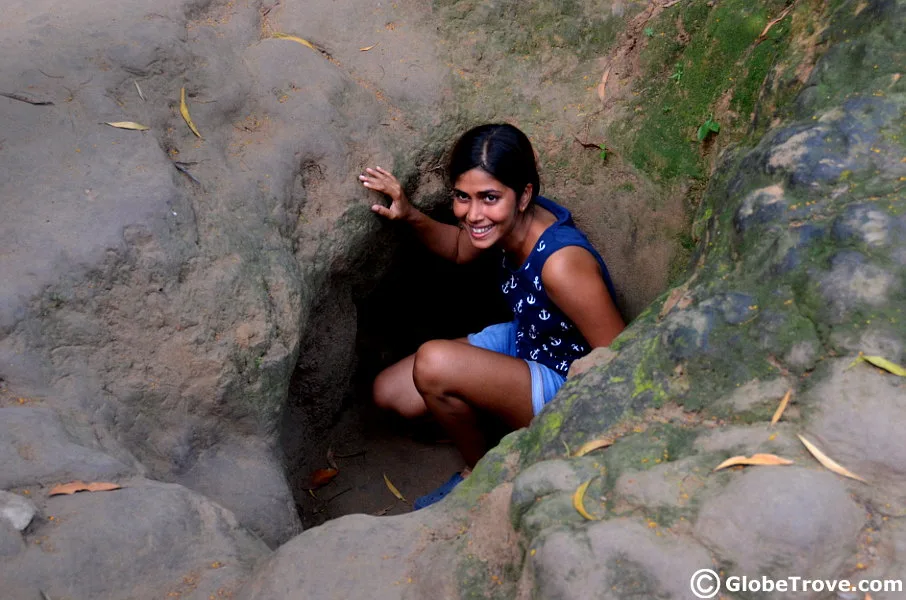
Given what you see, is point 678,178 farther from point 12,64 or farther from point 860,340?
point 12,64

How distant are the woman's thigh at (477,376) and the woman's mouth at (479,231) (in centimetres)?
36

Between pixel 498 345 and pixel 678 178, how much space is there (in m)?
0.89

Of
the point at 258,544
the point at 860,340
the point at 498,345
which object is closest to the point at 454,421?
the point at 498,345

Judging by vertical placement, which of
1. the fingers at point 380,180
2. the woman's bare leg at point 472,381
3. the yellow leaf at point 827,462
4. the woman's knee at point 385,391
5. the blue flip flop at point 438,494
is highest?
the yellow leaf at point 827,462

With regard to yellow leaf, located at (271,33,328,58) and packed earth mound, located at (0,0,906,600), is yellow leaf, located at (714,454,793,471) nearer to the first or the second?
packed earth mound, located at (0,0,906,600)

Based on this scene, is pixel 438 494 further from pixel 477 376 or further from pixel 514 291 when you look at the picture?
pixel 514 291

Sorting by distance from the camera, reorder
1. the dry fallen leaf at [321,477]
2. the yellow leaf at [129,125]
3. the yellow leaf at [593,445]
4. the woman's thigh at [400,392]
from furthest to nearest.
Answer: the woman's thigh at [400,392] < the dry fallen leaf at [321,477] < the yellow leaf at [129,125] < the yellow leaf at [593,445]

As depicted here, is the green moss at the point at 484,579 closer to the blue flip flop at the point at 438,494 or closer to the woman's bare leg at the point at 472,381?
the woman's bare leg at the point at 472,381

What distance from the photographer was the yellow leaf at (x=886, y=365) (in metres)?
1.42

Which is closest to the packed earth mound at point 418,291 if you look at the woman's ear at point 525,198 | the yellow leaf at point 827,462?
the yellow leaf at point 827,462

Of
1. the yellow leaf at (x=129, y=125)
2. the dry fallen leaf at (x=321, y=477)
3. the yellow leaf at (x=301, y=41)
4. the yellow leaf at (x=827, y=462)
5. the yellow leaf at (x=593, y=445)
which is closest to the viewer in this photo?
the yellow leaf at (x=827, y=462)

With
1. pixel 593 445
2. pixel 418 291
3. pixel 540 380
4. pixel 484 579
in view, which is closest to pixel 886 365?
pixel 593 445

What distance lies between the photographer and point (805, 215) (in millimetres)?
1697

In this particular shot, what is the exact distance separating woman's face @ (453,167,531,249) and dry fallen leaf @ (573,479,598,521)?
4.25 ft
